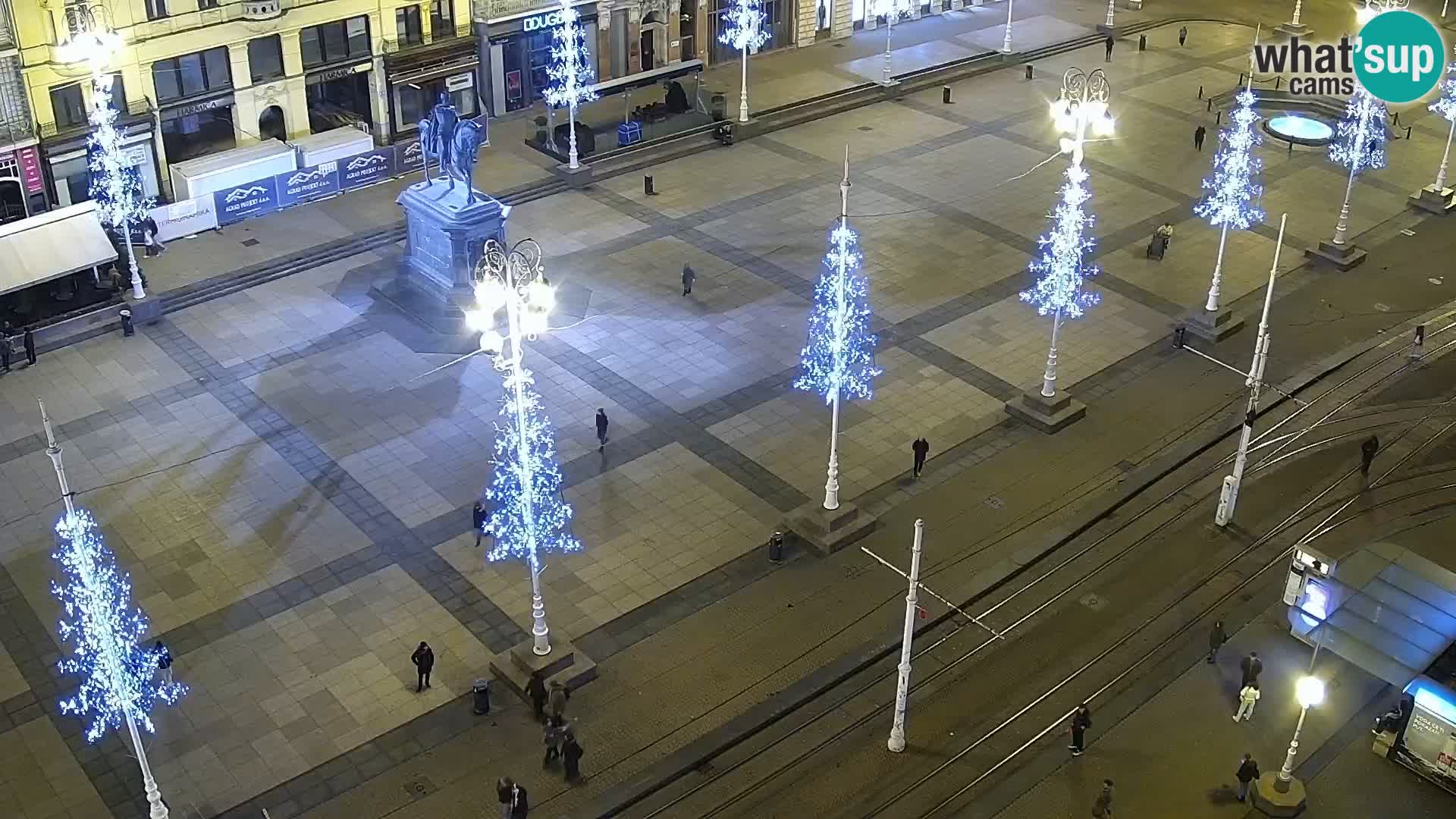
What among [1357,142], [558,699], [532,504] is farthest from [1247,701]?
[1357,142]

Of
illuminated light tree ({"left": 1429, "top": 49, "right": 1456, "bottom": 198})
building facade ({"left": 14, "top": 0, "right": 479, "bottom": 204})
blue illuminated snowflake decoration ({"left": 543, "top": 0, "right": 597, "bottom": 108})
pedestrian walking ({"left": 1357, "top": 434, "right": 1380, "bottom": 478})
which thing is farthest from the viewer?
blue illuminated snowflake decoration ({"left": 543, "top": 0, "right": 597, "bottom": 108})

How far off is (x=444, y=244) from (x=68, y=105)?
47.1 feet

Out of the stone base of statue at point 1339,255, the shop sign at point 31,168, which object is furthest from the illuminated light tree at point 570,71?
the stone base of statue at point 1339,255

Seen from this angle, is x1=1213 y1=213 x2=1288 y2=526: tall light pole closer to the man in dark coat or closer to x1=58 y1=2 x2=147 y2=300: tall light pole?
the man in dark coat

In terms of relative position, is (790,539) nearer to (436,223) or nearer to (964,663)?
(964,663)

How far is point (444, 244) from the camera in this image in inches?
1734

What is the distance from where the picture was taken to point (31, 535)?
3444cm

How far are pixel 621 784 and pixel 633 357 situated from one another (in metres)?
17.2

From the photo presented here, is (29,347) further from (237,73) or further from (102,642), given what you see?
(102,642)

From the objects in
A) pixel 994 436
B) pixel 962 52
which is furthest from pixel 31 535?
pixel 962 52

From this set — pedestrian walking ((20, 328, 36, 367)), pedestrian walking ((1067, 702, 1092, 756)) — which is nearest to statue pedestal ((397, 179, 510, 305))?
pedestrian walking ((20, 328, 36, 367))

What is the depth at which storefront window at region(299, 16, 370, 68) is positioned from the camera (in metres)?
53.0

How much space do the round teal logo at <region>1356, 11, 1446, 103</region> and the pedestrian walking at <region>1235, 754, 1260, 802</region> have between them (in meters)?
29.8

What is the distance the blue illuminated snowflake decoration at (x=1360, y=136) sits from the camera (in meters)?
49.1
